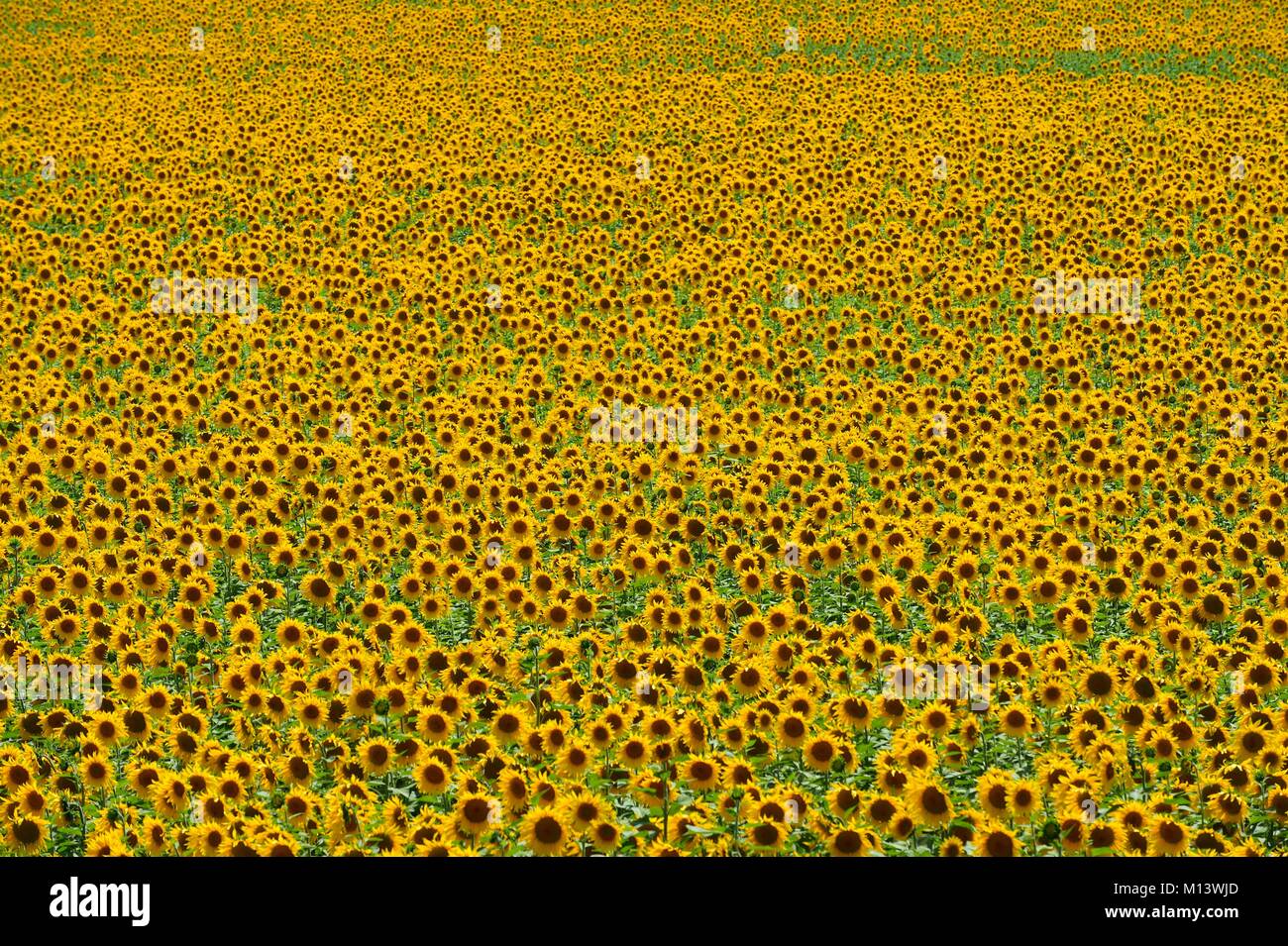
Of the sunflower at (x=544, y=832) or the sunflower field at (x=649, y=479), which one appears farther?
the sunflower field at (x=649, y=479)

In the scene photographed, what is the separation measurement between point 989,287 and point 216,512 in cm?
1092

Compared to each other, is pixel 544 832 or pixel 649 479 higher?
pixel 649 479

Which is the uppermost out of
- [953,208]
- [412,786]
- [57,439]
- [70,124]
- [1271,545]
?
[70,124]

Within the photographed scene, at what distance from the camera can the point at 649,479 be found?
13.4m

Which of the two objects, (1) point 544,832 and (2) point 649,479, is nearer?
(1) point 544,832

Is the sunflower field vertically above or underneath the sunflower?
above

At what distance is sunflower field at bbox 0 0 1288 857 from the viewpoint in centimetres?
873

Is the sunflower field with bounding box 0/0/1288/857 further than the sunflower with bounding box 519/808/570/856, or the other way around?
the sunflower field with bounding box 0/0/1288/857

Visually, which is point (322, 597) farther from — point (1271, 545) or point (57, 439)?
point (1271, 545)

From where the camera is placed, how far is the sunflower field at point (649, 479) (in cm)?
873

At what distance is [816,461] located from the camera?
43.8 feet

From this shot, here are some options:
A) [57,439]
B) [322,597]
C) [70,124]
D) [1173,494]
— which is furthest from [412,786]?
[70,124]

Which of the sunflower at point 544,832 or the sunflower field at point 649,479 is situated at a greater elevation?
the sunflower field at point 649,479
